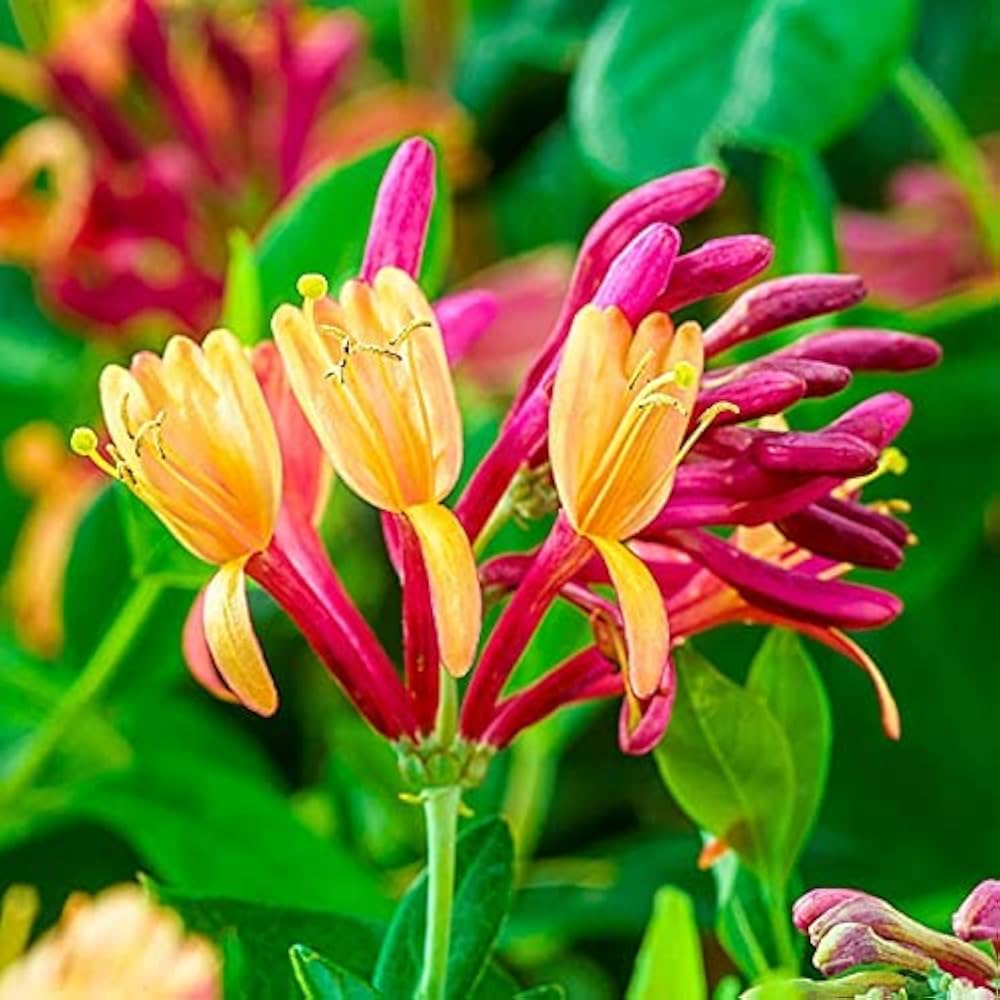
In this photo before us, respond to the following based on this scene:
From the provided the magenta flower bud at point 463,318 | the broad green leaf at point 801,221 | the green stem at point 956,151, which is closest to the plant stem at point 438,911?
the magenta flower bud at point 463,318

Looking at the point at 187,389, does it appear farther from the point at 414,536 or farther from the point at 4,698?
the point at 4,698

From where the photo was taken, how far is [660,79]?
0.64m

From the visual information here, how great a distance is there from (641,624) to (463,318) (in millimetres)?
110

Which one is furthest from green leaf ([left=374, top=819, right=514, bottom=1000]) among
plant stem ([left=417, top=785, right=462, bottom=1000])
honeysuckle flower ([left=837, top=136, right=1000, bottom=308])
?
honeysuckle flower ([left=837, top=136, right=1000, bottom=308])

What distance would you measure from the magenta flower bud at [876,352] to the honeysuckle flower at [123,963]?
144mm

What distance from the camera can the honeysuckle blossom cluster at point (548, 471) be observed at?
0.39m

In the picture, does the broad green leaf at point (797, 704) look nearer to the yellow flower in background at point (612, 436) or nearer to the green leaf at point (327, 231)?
the yellow flower in background at point (612, 436)

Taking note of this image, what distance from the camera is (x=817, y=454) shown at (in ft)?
1.29

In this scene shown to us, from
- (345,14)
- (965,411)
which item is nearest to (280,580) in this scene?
(965,411)

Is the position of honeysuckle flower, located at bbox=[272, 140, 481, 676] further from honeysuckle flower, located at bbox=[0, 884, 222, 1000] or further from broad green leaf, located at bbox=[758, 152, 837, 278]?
broad green leaf, located at bbox=[758, 152, 837, 278]

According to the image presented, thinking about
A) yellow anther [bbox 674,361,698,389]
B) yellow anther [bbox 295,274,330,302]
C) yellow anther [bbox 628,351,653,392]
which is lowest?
yellow anther [bbox 674,361,698,389]

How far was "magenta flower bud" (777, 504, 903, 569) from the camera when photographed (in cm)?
41

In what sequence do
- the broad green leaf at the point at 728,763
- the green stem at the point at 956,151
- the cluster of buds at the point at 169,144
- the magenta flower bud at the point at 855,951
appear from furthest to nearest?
the cluster of buds at the point at 169,144
the green stem at the point at 956,151
the broad green leaf at the point at 728,763
the magenta flower bud at the point at 855,951

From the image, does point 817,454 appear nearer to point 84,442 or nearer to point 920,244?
point 84,442
